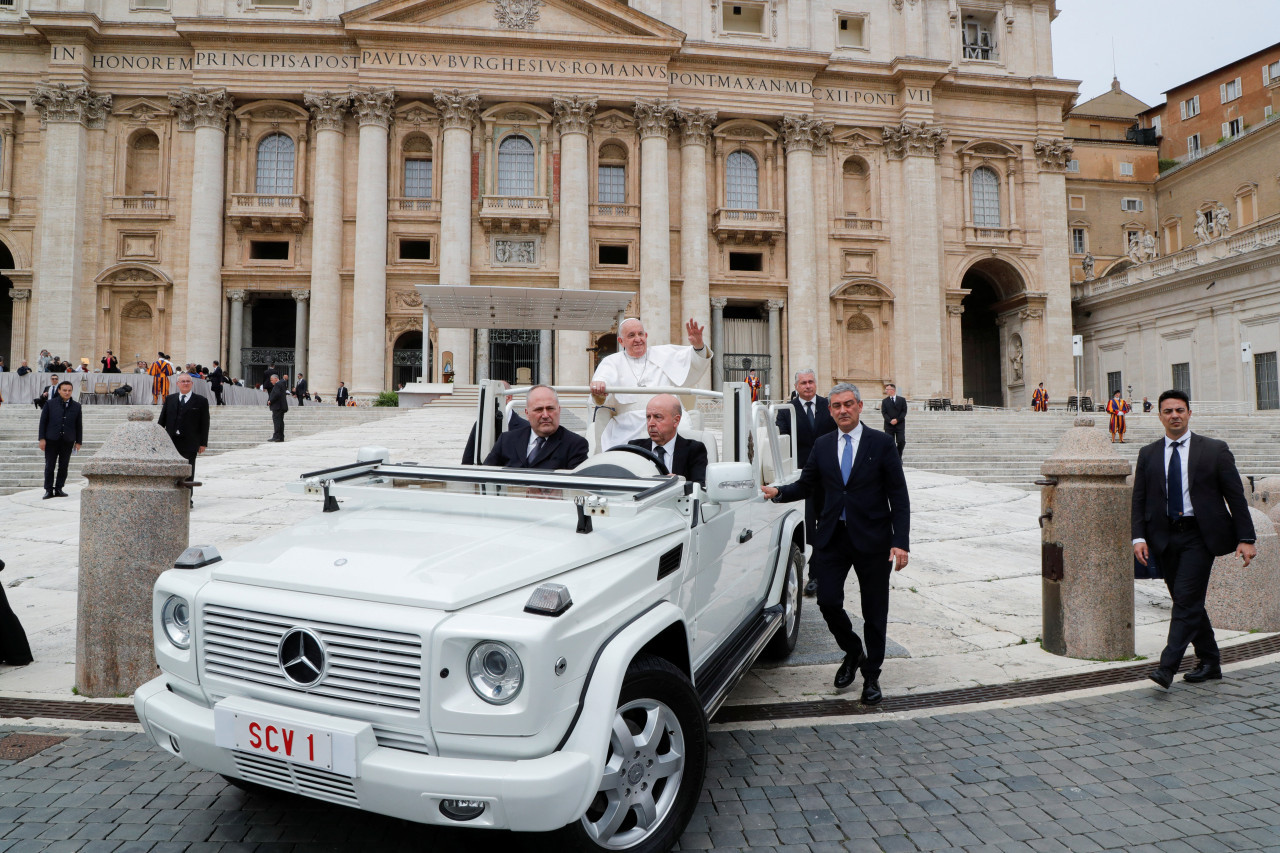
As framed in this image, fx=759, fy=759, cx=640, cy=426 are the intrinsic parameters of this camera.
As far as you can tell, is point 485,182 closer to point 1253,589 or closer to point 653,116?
point 653,116

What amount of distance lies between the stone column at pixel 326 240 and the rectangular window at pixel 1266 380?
3771 cm

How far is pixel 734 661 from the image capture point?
149 inches

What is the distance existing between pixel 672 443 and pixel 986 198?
39.3 m

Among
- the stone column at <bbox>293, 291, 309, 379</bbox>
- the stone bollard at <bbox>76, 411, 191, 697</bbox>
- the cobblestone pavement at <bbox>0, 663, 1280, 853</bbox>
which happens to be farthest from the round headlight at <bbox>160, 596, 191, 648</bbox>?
the stone column at <bbox>293, 291, 309, 379</bbox>

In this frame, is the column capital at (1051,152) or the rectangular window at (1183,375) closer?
the rectangular window at (1183,375)

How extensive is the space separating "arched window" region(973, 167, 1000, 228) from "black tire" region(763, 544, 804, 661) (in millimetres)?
37347

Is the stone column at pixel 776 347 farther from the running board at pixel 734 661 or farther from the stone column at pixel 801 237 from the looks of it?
the running board at pixel 734 661

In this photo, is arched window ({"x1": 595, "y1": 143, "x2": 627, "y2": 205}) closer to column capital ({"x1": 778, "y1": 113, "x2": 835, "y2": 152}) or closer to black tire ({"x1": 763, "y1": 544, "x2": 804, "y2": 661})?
Answer: column capital ({"x1": 778, "y1": 113, "x2": 835, "y2": 152})

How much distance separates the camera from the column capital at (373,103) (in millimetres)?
32188

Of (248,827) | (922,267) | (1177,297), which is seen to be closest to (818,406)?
(248,827)

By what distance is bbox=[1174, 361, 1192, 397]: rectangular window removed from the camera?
33594 millimetres

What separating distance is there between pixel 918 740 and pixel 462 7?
36.2 meters

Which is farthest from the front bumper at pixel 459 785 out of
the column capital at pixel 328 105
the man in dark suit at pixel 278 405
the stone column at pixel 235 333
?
Result: the column capital at pixel 328 105

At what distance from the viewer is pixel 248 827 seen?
305 centimetres
